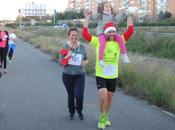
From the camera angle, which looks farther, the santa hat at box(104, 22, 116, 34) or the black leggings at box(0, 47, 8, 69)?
the black leggings at box(0, 47, 8, 69)

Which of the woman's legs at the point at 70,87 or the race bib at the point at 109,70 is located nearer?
the race bib at the point at 109,70

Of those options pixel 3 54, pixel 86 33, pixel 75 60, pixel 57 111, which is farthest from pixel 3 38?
pixel 86 33

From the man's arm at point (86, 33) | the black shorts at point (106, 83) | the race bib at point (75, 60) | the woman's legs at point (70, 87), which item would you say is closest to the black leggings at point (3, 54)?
the woman's legs at point (70, 87)

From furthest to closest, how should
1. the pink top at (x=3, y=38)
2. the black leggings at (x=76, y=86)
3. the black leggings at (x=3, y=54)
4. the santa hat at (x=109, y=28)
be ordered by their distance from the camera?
the black leggings at (x=3, y=54) < the pink top at (x=3, y=38) < the black leggings at (x=76, y=86) < the santa hat at (x=109, y=28)

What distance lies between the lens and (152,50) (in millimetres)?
41156

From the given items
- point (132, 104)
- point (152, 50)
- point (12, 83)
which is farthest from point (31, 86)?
point (152, 50)

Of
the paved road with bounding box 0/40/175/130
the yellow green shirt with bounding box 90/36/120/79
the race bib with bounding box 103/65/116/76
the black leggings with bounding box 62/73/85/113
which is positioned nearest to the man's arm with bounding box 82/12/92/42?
the yellow green shirt with bounding box 90/36/120/79

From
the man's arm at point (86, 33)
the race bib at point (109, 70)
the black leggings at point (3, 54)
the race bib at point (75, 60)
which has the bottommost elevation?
the black leggings at point (3, 54)

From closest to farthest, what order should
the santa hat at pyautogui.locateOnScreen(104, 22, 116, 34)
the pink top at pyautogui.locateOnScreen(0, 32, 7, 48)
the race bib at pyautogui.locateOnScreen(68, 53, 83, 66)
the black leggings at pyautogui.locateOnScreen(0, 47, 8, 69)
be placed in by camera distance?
the santa hat at pyautogui.locateOnScreen(104, 22, 116, 34), the race bib at pyautogui.locateOnScreen(68, 53, 83, 66), the pink top at pyautogui.locateOnScreen(0, 32, 7, 48), the black leggings at pyautogui.locateOnScreen(0, 47, 8, 69)

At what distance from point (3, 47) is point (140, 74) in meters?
6.20

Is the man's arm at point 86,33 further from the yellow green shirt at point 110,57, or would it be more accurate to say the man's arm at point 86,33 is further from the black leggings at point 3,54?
the black leggings at point 3,54

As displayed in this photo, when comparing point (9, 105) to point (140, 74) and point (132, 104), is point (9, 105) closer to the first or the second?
point (132, 104)

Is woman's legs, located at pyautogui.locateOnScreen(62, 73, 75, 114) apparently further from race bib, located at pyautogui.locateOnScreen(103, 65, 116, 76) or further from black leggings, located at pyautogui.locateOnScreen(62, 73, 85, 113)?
race bib, located at pyautogui.locateOnScreen(103, 65, 116, 76)

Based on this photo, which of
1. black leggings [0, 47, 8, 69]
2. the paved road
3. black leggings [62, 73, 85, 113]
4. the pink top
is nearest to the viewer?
the paved road
